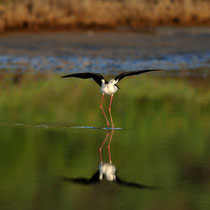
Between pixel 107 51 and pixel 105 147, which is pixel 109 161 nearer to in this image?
pixel 105 147

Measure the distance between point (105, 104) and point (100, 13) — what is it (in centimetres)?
1225

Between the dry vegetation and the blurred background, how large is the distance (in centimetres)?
3

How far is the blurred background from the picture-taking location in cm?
505

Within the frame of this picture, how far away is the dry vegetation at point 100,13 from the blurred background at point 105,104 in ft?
0.11

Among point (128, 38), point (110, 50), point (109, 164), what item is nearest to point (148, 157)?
point (109, 164)

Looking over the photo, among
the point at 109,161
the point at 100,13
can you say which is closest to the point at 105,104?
the point at 109,161

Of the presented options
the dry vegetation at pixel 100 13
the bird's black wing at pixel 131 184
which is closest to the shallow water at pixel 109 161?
the bird's black wing at pixel 131 184

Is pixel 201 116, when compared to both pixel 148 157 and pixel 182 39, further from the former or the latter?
pixel 182 39

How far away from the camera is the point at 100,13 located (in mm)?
22234

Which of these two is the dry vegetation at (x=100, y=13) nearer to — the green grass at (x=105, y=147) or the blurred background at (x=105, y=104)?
the blurred background at (x=105, y=104)

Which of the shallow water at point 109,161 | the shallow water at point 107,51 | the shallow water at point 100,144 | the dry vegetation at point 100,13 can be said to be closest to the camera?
the shallow water at point 109,161

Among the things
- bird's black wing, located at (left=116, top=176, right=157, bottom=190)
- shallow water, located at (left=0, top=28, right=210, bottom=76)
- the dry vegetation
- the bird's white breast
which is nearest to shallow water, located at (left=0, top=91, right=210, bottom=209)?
bird's black wing, located at (left=116, top=176, right=157, bottom=190)

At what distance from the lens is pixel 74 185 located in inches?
203

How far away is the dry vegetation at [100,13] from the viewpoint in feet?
70.8
